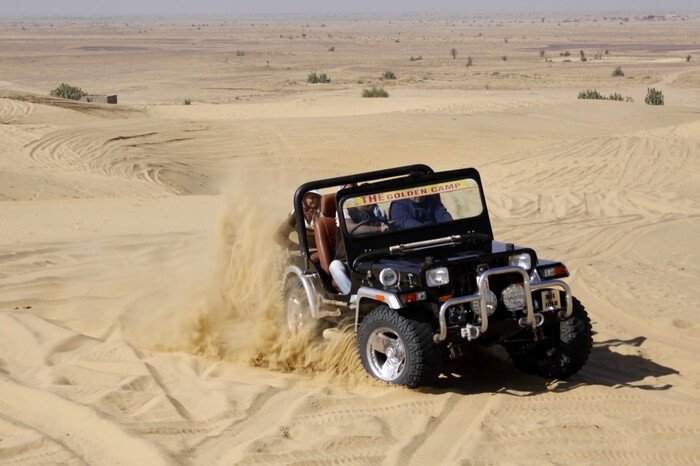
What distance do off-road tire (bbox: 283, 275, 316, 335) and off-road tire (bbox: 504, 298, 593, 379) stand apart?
1623 mm

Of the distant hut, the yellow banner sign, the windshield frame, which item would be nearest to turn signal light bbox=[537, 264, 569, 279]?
the windshield frame

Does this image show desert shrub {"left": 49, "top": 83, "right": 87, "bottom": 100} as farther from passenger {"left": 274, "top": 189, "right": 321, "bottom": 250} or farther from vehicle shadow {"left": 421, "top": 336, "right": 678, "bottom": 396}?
vehicle shadow {"left": 421, "top": 336, "right": 678, "bottom": 396}

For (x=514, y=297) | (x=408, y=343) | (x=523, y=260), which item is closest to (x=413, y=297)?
(x=408, y=343)

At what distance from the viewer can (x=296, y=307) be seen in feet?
25.9

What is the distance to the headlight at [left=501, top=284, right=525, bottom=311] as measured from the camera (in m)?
6.52

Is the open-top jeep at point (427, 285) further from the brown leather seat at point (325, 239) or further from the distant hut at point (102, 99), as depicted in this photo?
the distant hut at point (102, 99)

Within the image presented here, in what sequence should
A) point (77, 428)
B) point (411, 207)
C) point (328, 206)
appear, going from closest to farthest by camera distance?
point (77, 428) < point (411, 207) < point (328, 206)

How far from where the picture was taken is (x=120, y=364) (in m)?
7.56

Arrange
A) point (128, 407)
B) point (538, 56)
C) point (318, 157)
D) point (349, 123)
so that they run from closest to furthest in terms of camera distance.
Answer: point (128, 407), point (318, 157), point (349, 123), point (538, 56)

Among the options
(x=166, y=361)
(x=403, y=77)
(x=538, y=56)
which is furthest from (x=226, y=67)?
(x=166, y=361)

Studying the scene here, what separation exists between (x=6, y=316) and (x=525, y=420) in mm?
5112

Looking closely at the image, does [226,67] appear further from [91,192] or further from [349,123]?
[91,192]

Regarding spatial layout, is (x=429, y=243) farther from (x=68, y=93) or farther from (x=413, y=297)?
(x=68, y=93)

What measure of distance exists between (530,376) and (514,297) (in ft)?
2.94
